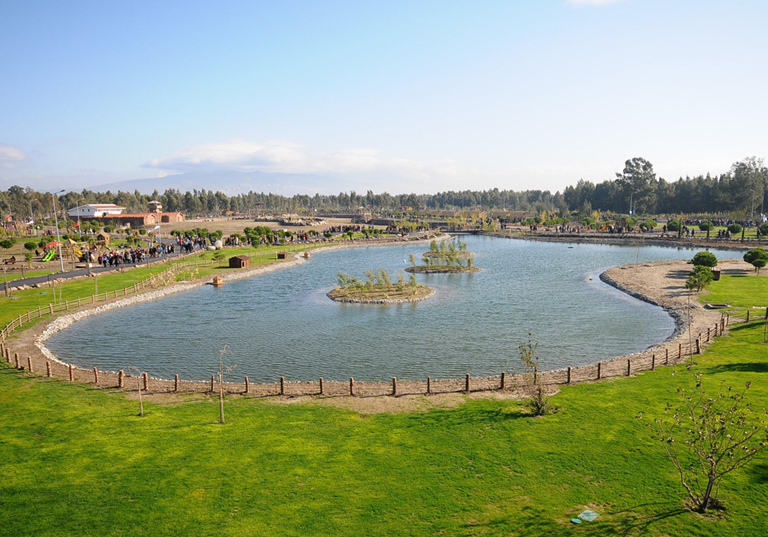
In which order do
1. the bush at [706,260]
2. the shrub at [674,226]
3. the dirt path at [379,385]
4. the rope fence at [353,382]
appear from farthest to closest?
the shrub at [674,226] < the bush at [706,260] < the rope fence at [353,382] < the dirt path at [379,385]

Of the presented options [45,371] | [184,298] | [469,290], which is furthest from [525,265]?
[45,371]

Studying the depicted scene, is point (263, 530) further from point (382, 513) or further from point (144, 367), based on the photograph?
point (144, 367)

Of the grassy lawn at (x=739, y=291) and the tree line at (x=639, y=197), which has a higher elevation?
the tree line at (x=639, y=197)

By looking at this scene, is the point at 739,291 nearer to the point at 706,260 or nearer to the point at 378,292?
the point at 706,260

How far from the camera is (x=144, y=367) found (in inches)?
Result: 982

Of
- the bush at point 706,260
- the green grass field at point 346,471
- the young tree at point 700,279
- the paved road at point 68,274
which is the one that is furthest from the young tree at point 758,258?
the paved road at point 68,274

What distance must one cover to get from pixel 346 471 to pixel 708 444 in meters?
10.4

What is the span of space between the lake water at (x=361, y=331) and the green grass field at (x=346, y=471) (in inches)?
249

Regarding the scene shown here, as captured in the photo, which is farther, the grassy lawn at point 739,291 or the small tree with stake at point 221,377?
the grassy lawn at point 739,291

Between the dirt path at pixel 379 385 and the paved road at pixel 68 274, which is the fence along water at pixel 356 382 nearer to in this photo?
the dirt path at pixel 379 385

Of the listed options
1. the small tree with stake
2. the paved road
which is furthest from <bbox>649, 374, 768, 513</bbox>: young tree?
the paved road

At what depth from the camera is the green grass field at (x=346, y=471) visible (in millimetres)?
11352

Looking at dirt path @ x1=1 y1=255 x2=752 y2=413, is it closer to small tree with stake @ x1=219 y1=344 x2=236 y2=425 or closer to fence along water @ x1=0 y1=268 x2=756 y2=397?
fence along water @ x1=0 y1=268 x2=756 y2=397

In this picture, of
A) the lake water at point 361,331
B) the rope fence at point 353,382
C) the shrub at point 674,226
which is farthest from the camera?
the shrub at point 674,226
